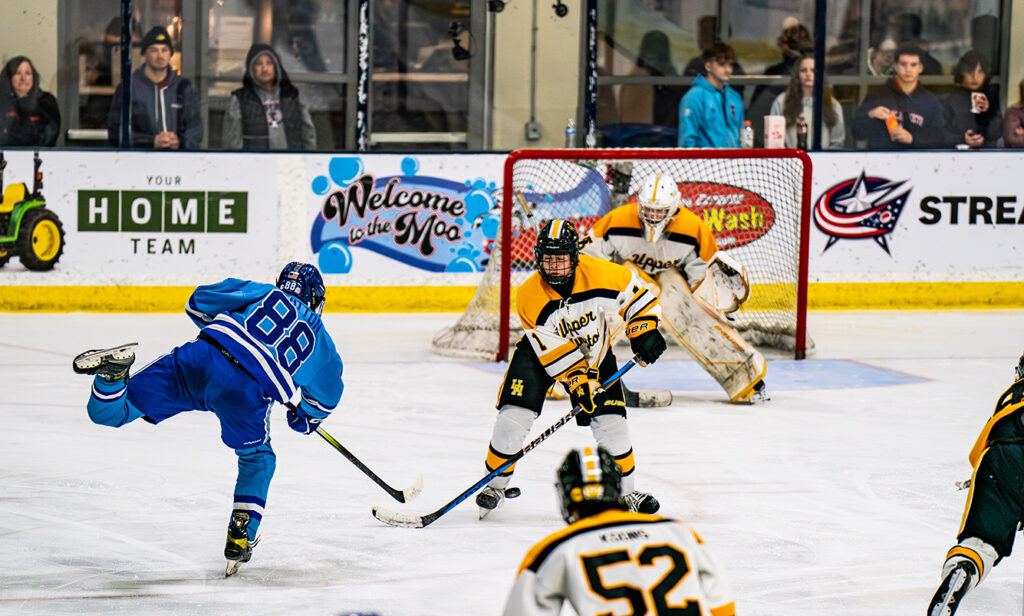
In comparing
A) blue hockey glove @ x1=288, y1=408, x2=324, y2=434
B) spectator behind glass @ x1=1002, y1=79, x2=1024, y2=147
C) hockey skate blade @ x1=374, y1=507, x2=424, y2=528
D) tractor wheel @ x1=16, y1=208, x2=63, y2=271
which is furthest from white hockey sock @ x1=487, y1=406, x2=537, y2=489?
spectator behind glass @ x1=1002, y1=79, x2=1024, y2=147

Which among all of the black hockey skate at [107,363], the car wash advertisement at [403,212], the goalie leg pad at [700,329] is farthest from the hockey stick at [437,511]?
the car wash advertisement at [403,212]

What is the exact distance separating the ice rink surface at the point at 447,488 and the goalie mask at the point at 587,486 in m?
0.17

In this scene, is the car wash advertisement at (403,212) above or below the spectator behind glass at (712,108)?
below

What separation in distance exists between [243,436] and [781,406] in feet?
10.6

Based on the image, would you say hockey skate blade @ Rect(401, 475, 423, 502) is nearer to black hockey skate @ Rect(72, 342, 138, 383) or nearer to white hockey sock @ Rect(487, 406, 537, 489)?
white hockey sock @ Rect(487, 406, 537, 489)

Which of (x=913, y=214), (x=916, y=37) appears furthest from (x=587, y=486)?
(x=916, y=37)

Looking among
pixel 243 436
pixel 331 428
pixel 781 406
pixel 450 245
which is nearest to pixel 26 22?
pixel 450 245

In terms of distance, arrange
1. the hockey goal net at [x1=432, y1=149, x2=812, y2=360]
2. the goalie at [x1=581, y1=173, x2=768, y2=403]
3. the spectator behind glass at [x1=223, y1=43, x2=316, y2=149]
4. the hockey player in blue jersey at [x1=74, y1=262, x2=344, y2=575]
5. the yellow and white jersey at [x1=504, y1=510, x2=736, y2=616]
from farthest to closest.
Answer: the spectator behind glass at [x1=223, y1=43, x2=316, y2=149] < the hockey goal net at [x1=432, y1=149, x2=812, y2=360] < the goalie at [x1=581, y1=173, x2=768, y2=403] < the hockey player in blue jersey at [x1=74, y1=262, x2=344, y2=575] < the yellow and white jersey at [x1=504, y1=510, x2=736, y2=616]

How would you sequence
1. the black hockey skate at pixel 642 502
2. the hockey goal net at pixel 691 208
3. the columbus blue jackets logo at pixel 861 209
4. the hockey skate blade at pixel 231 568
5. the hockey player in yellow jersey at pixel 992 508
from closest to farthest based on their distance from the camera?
the hockey player in yellow jersey at pixel 992 508, the hockey skate blade at pixel 231 568, the black hockey skate at pixel 642 502, the hockey goal net at pixel 691 208, the columbus blue jackets logo at pixel 861 209

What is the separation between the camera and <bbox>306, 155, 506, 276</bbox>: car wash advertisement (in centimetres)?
849

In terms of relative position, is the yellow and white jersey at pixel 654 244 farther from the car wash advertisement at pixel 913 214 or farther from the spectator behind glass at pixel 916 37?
the spectator behind glass at pixel 916 37

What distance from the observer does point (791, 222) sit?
25.7 ft

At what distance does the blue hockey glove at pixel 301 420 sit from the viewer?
3879 mm

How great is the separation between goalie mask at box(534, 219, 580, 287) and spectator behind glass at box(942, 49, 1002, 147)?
5.45 m
